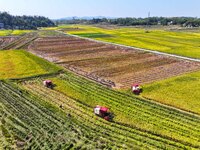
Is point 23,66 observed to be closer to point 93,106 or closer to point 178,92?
point 93,106

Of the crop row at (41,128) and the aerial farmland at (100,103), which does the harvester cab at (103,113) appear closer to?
the aerial farmland at (100,103)

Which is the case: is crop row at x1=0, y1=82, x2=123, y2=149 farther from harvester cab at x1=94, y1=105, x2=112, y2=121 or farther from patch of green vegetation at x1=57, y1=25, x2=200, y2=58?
patch of green vegetation at x1=57, y1=25, x2=200, y2=58

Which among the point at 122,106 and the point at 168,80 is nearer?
the point at 122,106

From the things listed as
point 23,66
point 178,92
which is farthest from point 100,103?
point 23,66

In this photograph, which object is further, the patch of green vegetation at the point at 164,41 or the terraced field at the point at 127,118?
the patch of green vegetation at the point at 164,41

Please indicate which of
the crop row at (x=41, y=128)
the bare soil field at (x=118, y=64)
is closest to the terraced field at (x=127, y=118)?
the crop row at (x=41, y=128)

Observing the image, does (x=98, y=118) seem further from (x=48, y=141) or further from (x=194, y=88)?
(x=194, y=88)

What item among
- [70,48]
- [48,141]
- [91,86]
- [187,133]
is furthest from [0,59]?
[187,133]
